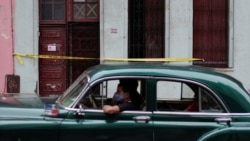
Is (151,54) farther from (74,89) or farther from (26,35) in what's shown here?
(74,89)

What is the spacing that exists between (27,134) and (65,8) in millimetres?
7480

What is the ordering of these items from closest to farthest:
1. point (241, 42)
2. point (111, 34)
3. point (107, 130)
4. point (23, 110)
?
1. point (107, 130)
2. point (23, 110)
3. point (111, 34)
4. point (241, 42)

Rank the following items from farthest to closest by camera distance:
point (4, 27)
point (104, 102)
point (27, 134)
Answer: point (4, 27) → point (104, 102) → point (27, 134)

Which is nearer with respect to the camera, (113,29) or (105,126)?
(105,126)

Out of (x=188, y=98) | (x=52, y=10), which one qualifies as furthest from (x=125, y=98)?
(x=52, y=10)

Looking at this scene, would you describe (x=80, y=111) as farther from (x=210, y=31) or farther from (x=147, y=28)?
(x=210, y=31)

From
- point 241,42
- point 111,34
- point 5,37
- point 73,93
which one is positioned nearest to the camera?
point 73,93

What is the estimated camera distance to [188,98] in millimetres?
5934

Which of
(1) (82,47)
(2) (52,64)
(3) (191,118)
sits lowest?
(3) (191,118)

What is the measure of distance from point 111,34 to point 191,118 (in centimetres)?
694

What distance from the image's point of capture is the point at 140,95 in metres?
5.74

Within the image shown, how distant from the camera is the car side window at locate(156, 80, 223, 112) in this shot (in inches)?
224

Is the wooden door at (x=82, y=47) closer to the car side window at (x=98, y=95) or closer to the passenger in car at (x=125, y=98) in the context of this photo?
the passenger in car at (x=125, y=98)

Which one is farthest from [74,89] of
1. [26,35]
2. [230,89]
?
[26,35]
